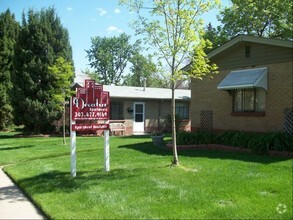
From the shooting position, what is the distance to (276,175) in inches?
301

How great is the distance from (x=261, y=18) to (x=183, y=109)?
28.6 feet

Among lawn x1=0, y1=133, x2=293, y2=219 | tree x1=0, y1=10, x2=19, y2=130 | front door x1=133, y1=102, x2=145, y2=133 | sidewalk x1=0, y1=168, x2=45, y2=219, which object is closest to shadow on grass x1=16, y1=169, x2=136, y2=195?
lawn x1=0, y1=133, x2=293, y2=219

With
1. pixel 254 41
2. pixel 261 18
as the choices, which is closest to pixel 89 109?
pixel 254 41

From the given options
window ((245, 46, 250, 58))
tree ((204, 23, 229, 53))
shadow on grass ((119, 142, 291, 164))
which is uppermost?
tree ((204, 23, 229, 53))

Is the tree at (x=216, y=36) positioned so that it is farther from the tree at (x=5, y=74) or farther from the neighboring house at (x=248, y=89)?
the tree at (x=5, y=74)

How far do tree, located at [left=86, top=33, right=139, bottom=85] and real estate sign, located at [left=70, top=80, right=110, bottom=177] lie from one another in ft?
195

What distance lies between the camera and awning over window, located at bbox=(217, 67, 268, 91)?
12109mm

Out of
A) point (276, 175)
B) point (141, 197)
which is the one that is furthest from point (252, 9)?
point (141, 197)

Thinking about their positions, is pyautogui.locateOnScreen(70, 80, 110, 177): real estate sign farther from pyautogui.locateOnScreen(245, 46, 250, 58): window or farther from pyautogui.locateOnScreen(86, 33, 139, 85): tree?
pyautogui.locateOnScreen(86, 33, 139, 85): tree

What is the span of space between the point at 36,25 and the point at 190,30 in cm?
1709

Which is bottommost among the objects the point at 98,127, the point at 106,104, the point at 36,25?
the point at 98,127

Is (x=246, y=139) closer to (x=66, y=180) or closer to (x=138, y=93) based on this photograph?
(x=66, y=180)

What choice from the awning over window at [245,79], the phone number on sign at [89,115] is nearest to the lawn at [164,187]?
the phone number on sign at [89,115]

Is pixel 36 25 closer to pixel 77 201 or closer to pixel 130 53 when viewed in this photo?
pixel 77 201
